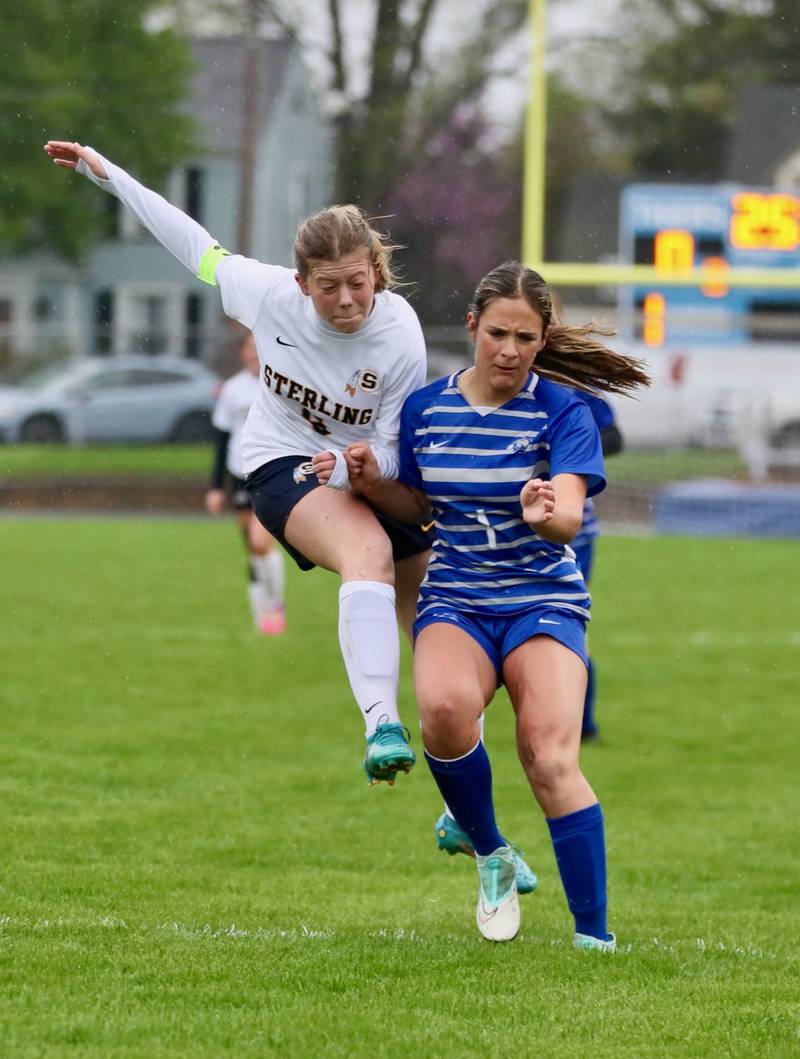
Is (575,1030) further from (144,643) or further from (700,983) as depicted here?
(144,643)

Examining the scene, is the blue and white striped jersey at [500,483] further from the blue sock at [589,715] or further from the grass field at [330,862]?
the blue sock at [589,715]

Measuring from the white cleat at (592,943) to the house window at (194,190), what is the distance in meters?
24.9

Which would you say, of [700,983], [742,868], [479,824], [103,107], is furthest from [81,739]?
[103,107]

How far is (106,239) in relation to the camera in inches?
1252

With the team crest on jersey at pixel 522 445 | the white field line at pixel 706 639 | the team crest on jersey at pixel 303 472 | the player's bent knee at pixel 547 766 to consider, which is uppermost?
the team crest on jersey at pixel 522 445

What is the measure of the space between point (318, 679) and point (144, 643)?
71.5 inches

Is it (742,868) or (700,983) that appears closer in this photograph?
(700,983)

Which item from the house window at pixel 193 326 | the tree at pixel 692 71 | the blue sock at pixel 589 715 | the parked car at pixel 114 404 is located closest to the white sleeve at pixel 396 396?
the blue sock at pixel 589 715

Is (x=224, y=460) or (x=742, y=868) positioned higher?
(x=224, y=460)

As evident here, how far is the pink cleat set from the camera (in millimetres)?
12609

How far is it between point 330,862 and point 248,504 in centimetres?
608

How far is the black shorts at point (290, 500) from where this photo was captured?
5254mm

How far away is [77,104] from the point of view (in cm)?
2923

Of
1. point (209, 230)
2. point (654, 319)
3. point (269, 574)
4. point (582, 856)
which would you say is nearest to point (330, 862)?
point (582, 856)
